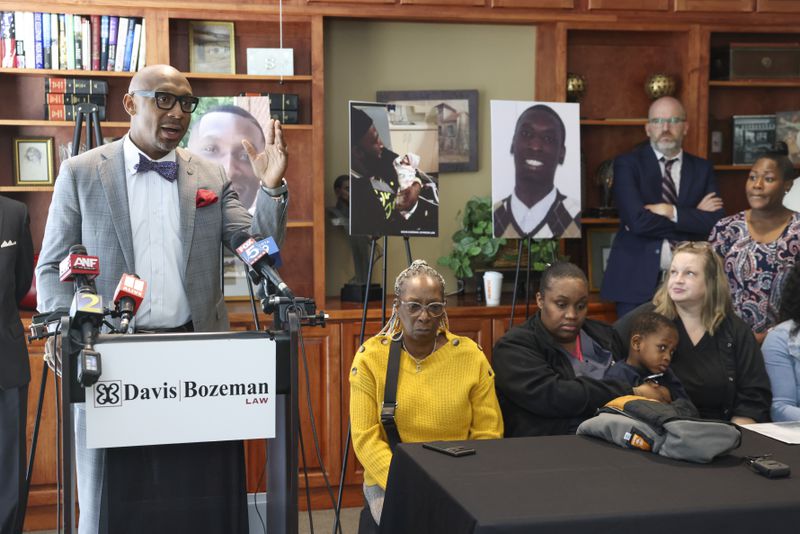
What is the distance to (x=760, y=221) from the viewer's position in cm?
380

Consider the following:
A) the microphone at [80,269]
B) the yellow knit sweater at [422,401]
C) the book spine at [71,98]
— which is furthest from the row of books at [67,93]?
the microphone at [80,269]

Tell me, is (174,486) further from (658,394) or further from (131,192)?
(658,394)

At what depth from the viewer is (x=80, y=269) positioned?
181cm

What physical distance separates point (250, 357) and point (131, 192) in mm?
780

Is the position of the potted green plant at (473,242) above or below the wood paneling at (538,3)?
below

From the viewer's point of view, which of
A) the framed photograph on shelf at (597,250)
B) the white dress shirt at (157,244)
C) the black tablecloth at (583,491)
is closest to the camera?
the black tablecloth at (583,491)

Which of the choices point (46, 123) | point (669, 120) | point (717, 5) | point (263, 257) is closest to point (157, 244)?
point (263, 257)

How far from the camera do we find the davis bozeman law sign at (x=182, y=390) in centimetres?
177

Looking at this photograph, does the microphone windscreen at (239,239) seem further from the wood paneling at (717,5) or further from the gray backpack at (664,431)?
the wood paneling at (717,5)

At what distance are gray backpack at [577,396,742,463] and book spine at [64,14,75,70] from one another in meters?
3.06

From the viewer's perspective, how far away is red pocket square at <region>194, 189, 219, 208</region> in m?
2.40

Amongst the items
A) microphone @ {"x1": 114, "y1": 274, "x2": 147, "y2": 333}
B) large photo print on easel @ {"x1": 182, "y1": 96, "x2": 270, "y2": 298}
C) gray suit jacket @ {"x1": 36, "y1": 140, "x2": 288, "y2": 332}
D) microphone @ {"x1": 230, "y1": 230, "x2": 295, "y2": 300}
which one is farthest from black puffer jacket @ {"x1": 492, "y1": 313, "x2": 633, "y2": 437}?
large photo print on easel @ {"x1": 182, "y1": 96, "x2": 270, "y2": 298}

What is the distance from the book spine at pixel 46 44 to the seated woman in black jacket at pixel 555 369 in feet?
8.30

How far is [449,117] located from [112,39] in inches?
67.3
